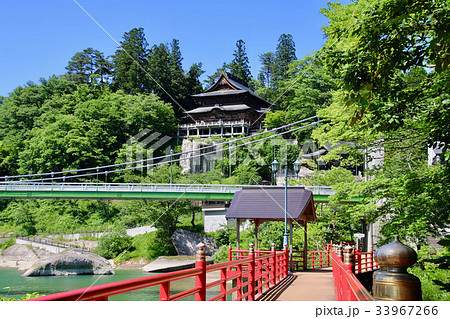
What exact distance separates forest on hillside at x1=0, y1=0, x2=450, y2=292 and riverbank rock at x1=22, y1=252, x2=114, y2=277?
662 centimetres

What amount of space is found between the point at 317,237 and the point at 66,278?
50.2 feet

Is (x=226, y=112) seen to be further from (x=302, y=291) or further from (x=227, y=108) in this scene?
(x=302, y=291)

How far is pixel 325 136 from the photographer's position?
18.5 m

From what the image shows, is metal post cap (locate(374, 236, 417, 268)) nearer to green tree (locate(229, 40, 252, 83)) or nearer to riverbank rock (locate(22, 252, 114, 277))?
riverbank rock (locate(22, 252, 114, 277))

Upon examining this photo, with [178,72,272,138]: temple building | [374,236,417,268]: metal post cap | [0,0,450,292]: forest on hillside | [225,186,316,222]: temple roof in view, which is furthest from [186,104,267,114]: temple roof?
[374,236,417,268]: metal post cap

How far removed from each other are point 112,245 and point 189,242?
19.9 feet

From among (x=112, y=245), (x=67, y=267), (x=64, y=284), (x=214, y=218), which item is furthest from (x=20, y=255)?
(x=214, y=218)

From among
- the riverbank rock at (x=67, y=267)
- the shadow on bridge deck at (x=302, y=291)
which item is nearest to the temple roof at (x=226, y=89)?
the riverbank rock at (x=67, y=267)

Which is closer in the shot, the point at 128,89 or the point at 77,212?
the point at 77,212

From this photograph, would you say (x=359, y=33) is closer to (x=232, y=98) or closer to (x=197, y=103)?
(x=232, y=98)

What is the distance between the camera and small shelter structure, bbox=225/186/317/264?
14.5 meters

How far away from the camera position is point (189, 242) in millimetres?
33156

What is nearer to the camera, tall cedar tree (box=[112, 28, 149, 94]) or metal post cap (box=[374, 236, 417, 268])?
metal post cap (box=[374, 236, 417, 268])

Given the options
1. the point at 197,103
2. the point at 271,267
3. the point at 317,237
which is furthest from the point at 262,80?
the point at 271,267
